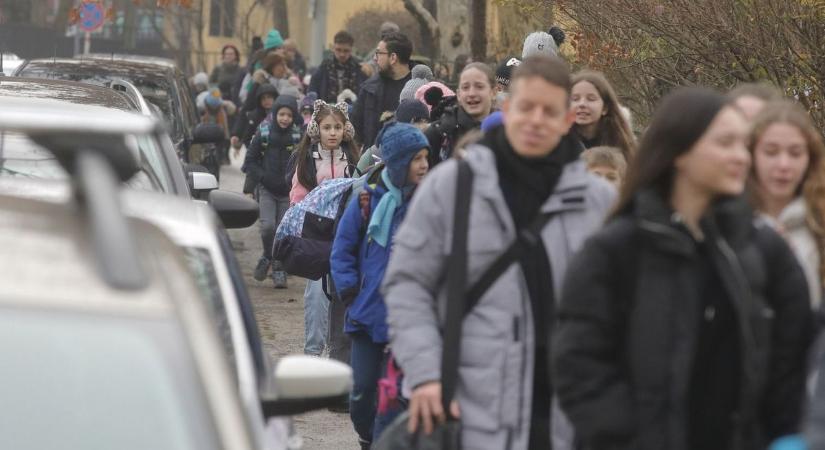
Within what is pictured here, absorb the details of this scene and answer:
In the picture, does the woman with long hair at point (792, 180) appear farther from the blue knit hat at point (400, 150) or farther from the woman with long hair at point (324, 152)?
the woman with long hair at point (324, 152)

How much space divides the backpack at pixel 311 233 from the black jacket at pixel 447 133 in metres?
0.51

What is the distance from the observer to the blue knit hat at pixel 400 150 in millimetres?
7438

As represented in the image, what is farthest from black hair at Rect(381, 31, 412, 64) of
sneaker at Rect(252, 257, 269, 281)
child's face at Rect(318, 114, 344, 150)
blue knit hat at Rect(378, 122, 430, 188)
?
blue knit hat at Rect(378, 122, 430, 188)

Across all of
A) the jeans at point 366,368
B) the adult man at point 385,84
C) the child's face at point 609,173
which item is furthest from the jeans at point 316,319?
the child's face at point 609,173

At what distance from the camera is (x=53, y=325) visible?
316cm

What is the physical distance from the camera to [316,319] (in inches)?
399

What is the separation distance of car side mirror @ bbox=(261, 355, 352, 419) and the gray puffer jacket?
660 mm

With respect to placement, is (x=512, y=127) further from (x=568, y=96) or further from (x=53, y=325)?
(x=53, y=325)

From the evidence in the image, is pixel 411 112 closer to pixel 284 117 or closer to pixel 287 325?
pixel 287 325

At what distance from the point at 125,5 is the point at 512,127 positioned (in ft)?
182

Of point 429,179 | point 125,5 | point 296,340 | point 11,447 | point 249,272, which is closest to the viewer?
point 11,447

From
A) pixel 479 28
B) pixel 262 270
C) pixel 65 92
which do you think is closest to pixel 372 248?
pixel 65 92

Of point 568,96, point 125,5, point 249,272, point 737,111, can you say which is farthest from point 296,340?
point 125,5

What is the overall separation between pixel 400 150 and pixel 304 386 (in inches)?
136
